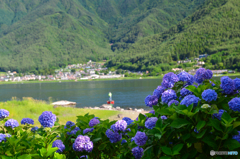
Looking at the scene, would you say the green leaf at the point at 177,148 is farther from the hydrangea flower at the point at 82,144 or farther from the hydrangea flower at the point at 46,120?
the hydrangea flower at the point at 46,120

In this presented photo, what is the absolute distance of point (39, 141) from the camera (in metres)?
2.88

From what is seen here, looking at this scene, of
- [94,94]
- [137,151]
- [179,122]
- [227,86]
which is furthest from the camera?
[94,94]

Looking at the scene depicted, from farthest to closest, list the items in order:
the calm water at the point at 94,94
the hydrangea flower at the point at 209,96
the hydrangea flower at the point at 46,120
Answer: the calm water at the point at 94,94, the hydrangea flower at the point at 46,120, the hydrangea flower at the point at 209,96

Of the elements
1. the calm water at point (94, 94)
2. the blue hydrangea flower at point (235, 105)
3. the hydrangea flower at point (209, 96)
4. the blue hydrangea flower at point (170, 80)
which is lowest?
the calm water at point (94, 94)

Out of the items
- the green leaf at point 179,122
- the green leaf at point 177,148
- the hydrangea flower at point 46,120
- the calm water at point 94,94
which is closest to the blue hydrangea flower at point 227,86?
the green leaf at point 179,122

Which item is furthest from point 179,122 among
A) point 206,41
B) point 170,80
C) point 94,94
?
point 206,41

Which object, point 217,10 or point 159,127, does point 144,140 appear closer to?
point 159,127

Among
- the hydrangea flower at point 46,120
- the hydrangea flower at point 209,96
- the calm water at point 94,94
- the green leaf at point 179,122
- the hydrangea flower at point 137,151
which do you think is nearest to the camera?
the green leaf at point 179,122

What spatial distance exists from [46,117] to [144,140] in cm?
171

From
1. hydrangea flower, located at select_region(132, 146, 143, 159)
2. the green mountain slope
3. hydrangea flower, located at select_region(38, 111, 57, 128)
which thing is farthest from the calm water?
the green mountain slope

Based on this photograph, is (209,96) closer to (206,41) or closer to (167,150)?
(167,150)

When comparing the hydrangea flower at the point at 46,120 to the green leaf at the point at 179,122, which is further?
the hydrangea flower at the point at 46,120

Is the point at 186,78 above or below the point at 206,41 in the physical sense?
below

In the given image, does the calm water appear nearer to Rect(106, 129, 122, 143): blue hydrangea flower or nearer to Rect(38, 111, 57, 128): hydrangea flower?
Rect(38, 111, 57, 128): hydrangea flower
